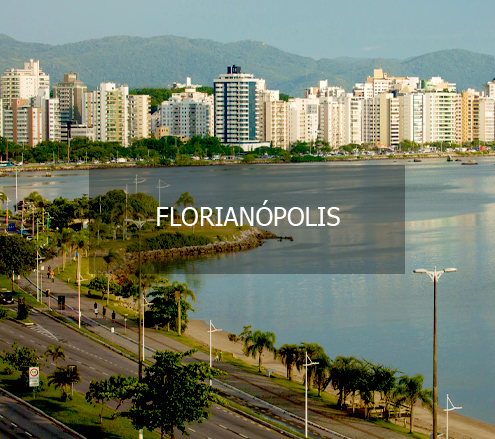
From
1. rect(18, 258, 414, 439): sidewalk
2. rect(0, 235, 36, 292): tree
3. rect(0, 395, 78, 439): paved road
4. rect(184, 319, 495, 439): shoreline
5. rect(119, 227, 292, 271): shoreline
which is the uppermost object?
rect(0, 235, 36, 292): tree

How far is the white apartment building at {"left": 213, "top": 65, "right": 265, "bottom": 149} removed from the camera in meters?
167

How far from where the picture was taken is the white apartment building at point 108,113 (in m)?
174

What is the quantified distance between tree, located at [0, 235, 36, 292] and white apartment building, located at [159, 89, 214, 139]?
485ft

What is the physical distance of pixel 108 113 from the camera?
17362 cm

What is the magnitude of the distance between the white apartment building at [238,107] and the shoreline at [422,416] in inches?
5516

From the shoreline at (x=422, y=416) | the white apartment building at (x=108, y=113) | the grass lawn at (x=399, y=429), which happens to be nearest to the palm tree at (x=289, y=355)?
the shoreline at (x=422, y=416)

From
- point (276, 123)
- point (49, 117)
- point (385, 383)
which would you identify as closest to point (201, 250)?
point (385, 383)

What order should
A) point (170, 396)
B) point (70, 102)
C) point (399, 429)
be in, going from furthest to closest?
point (70, 102)
point (399, 429)
point (170, 396)

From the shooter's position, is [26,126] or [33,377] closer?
[33,377]

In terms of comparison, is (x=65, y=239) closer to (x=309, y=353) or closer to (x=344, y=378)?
(x=309, y=353)

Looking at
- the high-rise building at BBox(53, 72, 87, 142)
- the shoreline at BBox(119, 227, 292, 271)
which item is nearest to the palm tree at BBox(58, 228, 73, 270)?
the shoreline at BBox(119, 227, 292, 271)

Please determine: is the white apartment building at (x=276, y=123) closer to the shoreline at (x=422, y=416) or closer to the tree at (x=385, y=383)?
the shoreline at (x=422, y=416)

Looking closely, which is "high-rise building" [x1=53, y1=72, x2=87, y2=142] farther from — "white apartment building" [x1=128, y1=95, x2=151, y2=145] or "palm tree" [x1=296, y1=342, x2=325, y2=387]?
"palm tree" [x1=296, y1=342, x2=325, y2=387]

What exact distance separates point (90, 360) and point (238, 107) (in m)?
148
